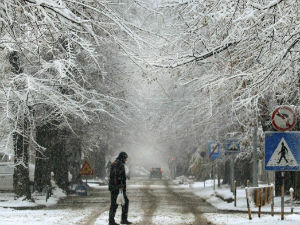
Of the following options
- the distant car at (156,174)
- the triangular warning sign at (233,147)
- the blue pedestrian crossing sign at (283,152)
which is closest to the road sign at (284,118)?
the blue pedestrian crossing sign at (283,152)

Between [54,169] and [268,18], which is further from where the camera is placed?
[54,169]

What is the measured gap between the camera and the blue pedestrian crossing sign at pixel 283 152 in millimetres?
12672

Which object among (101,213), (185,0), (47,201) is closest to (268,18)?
(185,0)

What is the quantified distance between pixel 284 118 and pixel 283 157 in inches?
32.6

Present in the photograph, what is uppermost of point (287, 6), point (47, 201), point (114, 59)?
point (114, 59)

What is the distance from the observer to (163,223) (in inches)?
602

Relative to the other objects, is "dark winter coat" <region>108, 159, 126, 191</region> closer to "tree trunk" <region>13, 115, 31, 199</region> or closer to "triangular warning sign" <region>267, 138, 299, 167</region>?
"triangular warning sign" <region>267, 138, 299, 167</region>

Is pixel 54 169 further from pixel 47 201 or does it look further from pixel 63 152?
pixel 47 201

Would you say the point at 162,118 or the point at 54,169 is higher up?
the point at 162,118

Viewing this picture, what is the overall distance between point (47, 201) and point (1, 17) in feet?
56.3

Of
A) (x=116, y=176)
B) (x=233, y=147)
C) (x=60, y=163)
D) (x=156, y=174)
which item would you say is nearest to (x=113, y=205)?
(x=116, y=176)

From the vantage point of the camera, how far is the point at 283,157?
12.7 meters

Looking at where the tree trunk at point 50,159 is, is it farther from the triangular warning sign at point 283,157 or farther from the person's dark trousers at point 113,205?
the triangular warning sign at point 283,157

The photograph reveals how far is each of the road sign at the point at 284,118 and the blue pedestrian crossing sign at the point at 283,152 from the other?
15cm
